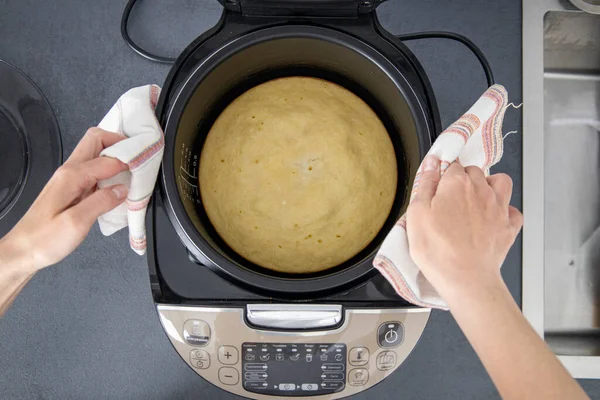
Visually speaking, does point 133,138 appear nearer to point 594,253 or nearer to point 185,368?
point 185,368

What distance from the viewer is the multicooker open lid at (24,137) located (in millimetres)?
933

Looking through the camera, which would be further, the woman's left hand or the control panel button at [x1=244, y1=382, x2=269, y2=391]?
the control panel button at [x1=244, y1=382, x2=269, y2=391]

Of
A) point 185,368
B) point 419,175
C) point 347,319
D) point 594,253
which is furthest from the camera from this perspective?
point 594,253

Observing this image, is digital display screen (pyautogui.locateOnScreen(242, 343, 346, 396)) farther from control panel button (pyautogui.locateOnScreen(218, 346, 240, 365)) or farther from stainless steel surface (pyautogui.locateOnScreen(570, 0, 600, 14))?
stainless steel surface (pyautogui.locateOnScreen(570, 0, 600, 14))

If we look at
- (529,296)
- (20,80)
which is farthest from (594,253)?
(20,80)

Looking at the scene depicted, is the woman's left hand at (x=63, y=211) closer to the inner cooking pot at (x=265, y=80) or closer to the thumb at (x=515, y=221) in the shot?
the inner cooking pot at (x=265, y=80)

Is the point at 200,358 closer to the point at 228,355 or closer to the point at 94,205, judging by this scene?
the point at 228,355

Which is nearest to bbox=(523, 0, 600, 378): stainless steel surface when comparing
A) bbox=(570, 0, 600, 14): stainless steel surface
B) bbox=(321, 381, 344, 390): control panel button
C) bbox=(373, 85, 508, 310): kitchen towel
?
bbox=(570, 0, 600, 14): stainless steel surface

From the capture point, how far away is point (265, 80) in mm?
781

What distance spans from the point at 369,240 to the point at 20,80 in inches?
28.1

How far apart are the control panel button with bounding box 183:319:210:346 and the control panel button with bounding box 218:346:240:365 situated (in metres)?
0.03

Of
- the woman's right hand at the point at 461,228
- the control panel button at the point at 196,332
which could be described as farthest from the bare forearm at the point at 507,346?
the control panel button at the point at 196,332

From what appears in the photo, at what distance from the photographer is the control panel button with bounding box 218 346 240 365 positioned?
27.7 inches

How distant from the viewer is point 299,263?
28.3 inches
